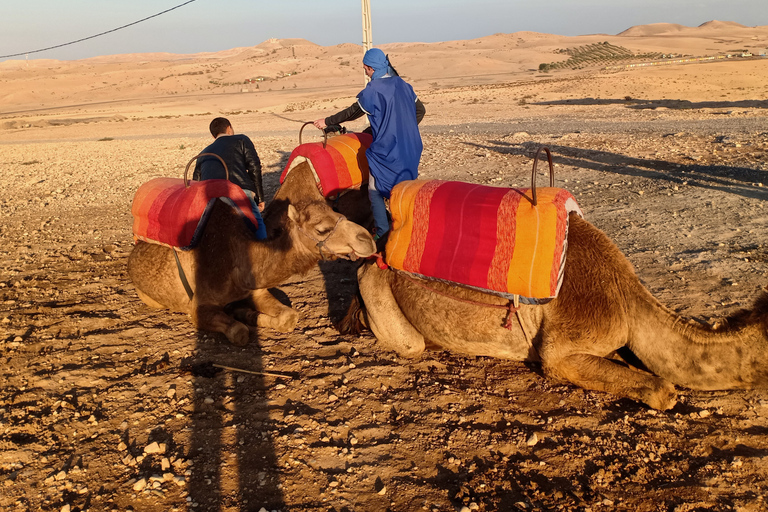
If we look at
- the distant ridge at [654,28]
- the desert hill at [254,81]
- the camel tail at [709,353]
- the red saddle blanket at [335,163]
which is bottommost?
the camel tail at [709,353]

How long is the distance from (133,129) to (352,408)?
2743 centimetres

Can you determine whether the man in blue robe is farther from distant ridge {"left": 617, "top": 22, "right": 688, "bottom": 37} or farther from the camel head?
distant ridge {"left": 617, "top": 22, "right": 688, "bottom": 37}

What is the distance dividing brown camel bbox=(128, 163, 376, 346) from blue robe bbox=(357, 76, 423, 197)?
110 centimetres

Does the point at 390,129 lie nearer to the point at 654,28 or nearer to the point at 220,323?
the point at 220,323

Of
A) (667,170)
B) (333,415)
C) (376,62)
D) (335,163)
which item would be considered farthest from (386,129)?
(667,170)

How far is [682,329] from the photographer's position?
3.67 m

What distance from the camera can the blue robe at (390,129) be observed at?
243 inches

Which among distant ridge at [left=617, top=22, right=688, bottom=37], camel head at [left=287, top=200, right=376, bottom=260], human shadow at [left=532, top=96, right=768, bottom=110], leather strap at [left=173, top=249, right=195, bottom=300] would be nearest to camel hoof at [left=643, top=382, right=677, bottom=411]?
camel head at [left=287, top=200, right=376, bottom=260]

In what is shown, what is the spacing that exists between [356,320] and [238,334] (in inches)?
44.1

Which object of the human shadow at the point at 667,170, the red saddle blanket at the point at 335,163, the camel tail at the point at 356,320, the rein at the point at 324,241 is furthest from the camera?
the human shadow at the point at 667,170

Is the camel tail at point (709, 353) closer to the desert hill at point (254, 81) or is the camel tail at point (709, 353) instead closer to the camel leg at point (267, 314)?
the camel leg at point (267, 314)

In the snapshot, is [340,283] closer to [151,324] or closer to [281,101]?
[151,324]

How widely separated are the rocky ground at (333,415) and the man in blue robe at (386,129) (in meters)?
1.28

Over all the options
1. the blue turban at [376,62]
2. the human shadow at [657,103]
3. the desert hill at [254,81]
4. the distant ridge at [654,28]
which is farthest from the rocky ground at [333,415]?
the distant ridge at [654,28]
